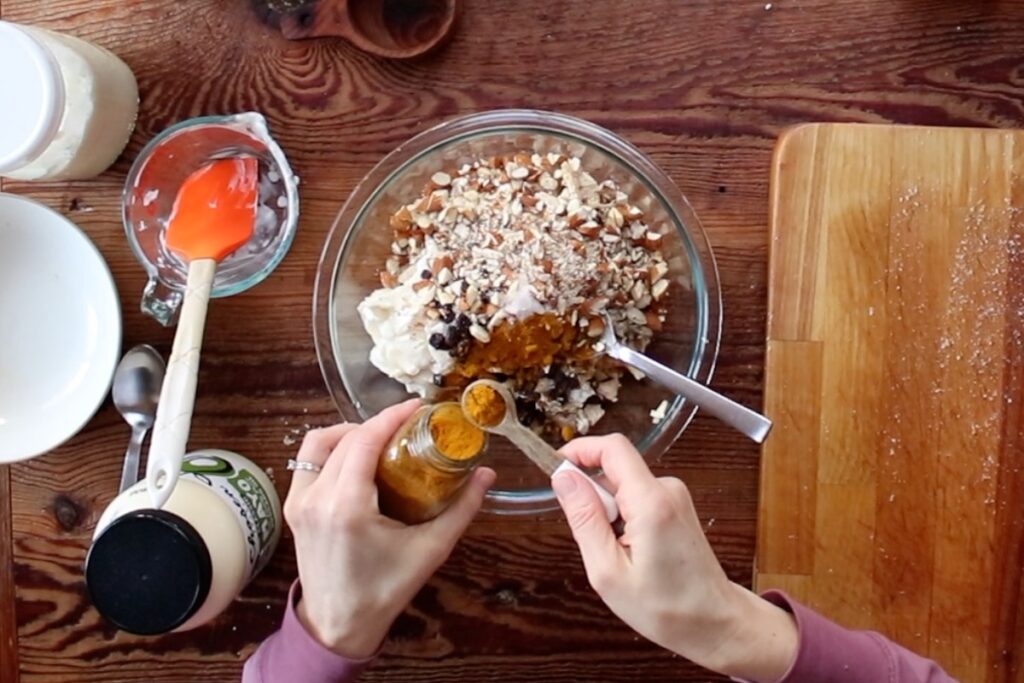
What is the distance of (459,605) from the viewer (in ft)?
3.29

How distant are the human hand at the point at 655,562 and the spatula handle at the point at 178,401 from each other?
311 millimetres

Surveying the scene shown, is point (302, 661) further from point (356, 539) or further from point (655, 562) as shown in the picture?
point (655, 562)

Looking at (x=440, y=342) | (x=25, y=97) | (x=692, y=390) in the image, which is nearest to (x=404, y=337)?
(x=440, y=342)

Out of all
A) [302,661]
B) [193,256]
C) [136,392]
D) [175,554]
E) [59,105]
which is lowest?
[302,661]

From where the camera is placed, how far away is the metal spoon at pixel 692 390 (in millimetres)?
879

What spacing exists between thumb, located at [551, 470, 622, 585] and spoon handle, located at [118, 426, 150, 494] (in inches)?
17.5

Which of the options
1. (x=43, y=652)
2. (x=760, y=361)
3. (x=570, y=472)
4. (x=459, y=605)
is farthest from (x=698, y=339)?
(x=43, y=652)

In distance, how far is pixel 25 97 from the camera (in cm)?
86

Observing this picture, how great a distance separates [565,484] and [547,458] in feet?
0.11

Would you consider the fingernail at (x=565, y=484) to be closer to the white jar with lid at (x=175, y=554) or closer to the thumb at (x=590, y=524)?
the thumb at (x=590, y=524)

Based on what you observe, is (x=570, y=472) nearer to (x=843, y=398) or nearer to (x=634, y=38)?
(x=843, y=398)

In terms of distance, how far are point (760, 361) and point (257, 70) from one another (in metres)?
0.55

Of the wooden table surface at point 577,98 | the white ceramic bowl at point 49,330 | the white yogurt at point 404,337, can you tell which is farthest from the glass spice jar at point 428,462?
the white ceramic bowl at point 49,330

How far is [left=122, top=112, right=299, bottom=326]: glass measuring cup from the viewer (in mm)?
951
